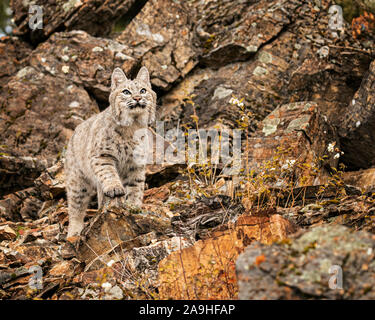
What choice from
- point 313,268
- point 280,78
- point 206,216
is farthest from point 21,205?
point 313,268

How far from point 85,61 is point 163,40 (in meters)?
1.81

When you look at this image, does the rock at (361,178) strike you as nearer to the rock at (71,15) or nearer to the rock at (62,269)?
the rock at (62,269)

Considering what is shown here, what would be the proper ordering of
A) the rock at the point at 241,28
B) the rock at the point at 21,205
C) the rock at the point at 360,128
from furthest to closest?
1. the rock at the point at 241,28
2. the rock at the point at 21,205
3. the rock at the point at 360,128

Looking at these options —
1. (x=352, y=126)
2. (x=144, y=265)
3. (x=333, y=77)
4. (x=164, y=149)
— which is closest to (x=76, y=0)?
(x=164, y=149)

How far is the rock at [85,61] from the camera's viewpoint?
30.9ft

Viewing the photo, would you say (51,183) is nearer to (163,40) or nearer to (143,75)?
(143,75)

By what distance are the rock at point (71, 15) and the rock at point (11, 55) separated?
25 cm

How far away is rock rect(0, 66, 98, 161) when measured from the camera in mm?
8797

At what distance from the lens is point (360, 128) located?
7.69 metres

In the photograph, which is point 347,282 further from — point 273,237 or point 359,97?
point 359,97

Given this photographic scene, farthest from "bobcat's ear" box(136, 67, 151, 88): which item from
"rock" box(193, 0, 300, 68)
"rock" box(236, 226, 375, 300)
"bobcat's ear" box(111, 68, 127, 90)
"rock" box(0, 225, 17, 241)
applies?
"rock" box(236, 226, 375, 300)

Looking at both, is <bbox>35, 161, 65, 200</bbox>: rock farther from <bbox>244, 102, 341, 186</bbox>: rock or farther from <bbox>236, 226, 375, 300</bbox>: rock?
<bbox>236, 226, 375, 300</bbox>: rock

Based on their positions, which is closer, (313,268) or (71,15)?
(313,268)

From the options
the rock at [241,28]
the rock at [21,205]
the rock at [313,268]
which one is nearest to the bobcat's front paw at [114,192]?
the rock at [21,205]
